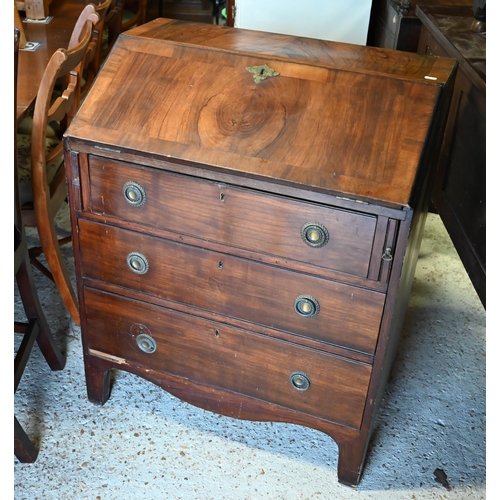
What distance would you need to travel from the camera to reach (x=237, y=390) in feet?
6.52

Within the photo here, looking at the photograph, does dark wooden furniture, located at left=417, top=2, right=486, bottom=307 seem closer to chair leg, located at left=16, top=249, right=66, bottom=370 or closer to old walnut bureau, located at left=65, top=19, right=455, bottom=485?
old walnut bureau, located at left=65, top=19, right=455, bottom=485

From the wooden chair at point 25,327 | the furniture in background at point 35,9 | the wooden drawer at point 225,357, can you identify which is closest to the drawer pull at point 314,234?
the wooden drawer at point 225,357

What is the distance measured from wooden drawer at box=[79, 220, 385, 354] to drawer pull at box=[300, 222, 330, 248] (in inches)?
4.2

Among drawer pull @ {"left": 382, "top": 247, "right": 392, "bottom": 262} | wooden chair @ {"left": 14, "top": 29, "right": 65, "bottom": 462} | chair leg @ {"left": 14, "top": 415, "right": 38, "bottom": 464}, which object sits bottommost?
chair leg @ {"left": 14, "top": 415, "right": 38, "bottom": 464}

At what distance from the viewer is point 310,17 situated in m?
3.32

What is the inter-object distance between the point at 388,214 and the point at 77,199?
34.7 inches

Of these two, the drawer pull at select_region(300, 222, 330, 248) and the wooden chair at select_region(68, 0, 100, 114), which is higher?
the wooden chair at select_region(68, 0, 100, 114)

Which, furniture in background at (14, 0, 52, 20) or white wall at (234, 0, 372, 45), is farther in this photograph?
white wall at (234, 0, 372, 45)

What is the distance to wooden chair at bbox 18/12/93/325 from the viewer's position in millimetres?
1982

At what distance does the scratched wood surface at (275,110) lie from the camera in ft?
5.20

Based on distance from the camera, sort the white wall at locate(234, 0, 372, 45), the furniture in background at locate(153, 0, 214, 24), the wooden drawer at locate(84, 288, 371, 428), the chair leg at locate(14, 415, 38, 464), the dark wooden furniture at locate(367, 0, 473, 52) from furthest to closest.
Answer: the furniture in background at locate(153, 0, 214, 24) < the white wall at locate(234, 0, 372, 45) < the dark wooden furniture at locate(367, 0, 473, 52) < the chair leg at locate(14, 415, 38, 464) < the wooden drawer at locate(84, 288, 371, 428)

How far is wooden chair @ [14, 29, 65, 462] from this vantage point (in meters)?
2.00

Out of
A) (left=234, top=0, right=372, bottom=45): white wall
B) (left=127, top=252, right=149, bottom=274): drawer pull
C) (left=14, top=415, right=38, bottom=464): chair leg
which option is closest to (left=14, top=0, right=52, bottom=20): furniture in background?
(left=234, top=0, right=372, bottom=45): white wall

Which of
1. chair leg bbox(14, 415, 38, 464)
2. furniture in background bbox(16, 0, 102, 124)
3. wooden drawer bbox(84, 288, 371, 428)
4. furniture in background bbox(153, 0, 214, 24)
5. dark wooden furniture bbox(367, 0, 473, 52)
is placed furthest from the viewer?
furniture in background bbox(153, 0, 214, 24)
